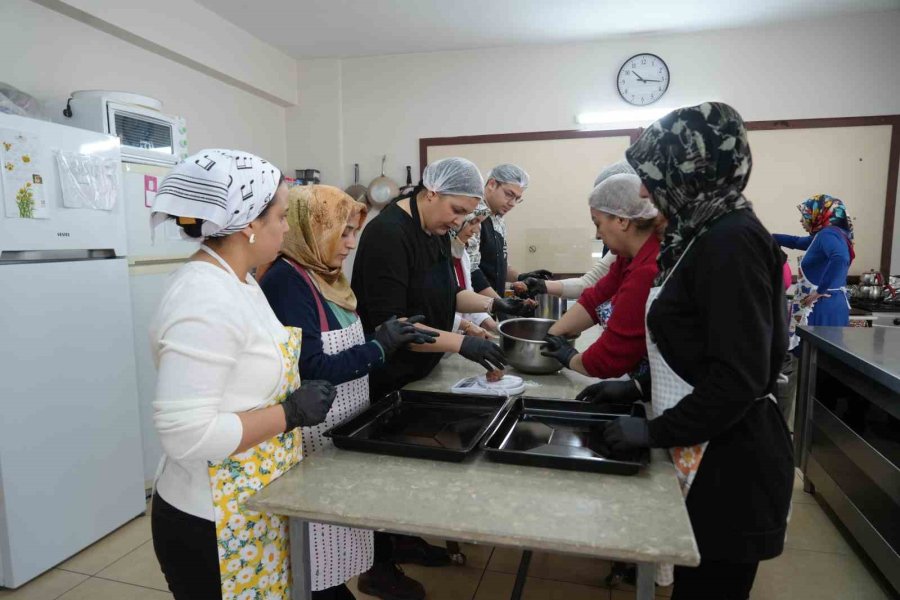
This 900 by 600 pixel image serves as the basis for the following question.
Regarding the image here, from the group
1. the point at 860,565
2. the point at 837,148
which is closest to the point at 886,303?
the point at 837,148

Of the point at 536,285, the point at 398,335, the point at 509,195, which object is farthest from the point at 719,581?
the point at 509,195

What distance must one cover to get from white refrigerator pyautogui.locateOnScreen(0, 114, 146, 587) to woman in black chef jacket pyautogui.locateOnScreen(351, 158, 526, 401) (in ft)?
4.37

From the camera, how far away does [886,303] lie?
12.8ft

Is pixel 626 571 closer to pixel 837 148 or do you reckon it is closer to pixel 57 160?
pixel 57 160

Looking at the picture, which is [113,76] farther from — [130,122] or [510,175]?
[510,175]

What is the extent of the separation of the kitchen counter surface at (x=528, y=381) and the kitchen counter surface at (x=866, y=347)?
98cm

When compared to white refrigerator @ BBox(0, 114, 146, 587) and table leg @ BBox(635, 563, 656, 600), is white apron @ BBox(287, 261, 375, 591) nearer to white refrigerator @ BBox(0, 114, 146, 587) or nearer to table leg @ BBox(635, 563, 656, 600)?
table leg @ BBox(635, 563, 656, 600)

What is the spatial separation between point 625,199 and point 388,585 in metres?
1.52

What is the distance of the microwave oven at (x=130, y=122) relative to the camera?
266cm

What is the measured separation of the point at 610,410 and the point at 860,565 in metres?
1.60

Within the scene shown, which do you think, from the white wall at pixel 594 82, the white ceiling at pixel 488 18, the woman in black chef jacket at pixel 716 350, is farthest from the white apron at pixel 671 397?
the white wall at pixel 594 82

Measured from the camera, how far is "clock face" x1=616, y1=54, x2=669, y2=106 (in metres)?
4.34

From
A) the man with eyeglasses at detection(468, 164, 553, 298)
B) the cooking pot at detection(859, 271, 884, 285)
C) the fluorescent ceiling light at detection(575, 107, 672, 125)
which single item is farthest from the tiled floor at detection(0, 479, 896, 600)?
the fluorescent ceiling light at detection(575, 107, 672, 125)

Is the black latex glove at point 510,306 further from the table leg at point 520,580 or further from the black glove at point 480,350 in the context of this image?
the table leg at point 520,580
